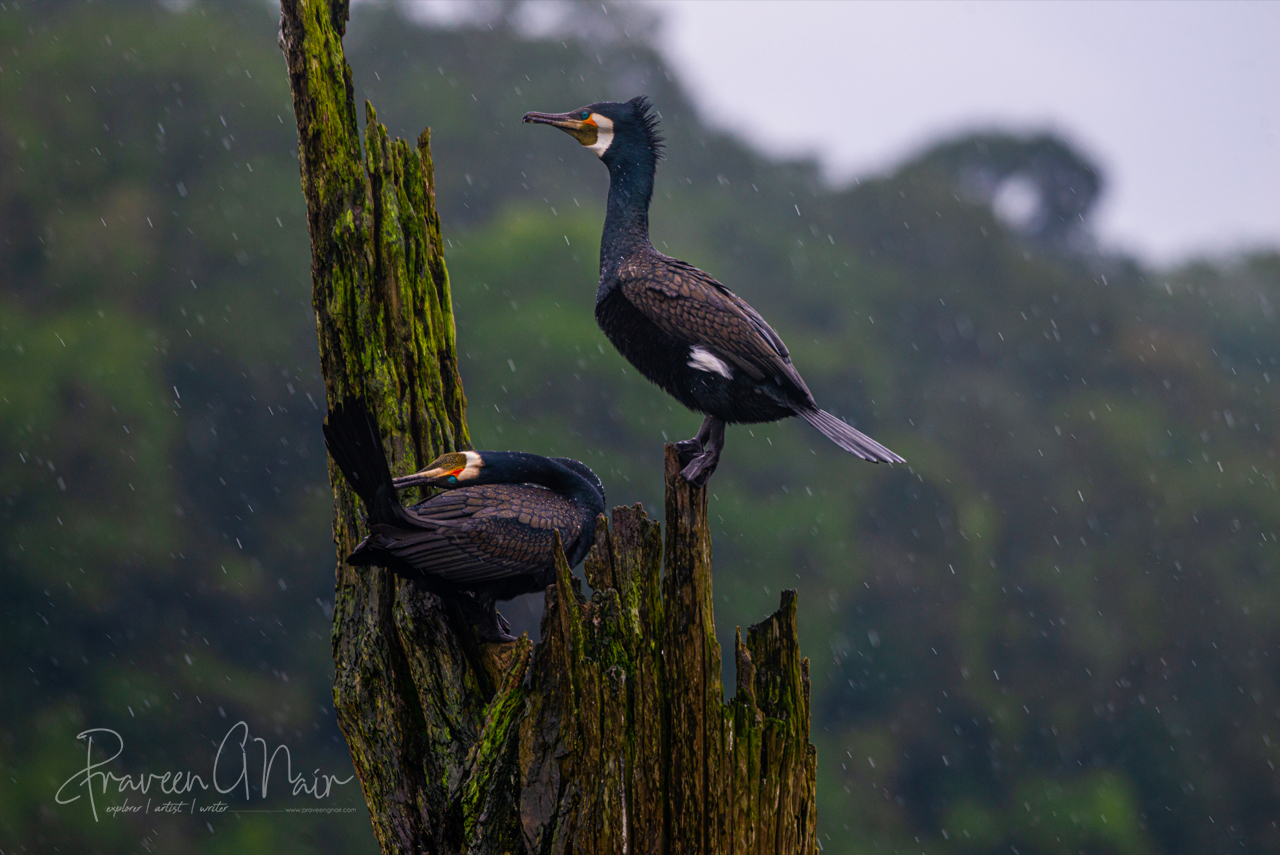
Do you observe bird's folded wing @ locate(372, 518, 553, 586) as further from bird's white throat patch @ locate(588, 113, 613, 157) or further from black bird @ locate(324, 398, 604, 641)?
bird's white throat patch @ locate(588, 113, 613, 157)

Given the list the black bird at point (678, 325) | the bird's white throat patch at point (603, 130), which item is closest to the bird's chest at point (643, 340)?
the black bird at point (678, 325)

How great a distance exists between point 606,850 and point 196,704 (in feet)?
44.4

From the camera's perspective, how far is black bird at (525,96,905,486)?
3.94 metres

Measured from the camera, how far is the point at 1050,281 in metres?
23.6

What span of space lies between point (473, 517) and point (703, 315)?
1.14 metres

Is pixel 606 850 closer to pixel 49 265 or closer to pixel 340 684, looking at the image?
pixel 340 684

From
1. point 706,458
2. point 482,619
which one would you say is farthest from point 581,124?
point 482,619

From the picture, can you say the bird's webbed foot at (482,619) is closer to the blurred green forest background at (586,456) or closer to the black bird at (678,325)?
the black bird at (678,325)

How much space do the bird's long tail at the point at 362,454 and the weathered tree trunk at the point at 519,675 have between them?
Result: 689mm

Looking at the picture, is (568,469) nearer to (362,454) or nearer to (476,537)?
(476,537)

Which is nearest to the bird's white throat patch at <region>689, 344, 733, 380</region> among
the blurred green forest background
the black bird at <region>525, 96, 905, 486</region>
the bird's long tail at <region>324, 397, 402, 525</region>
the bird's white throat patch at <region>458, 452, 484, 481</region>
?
the black bird at <region>525, 96, 905, 486</region>

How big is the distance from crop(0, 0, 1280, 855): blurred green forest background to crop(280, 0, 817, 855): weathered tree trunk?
10.3m

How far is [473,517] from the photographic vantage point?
13.5 feet

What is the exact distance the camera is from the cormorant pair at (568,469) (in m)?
3.91
